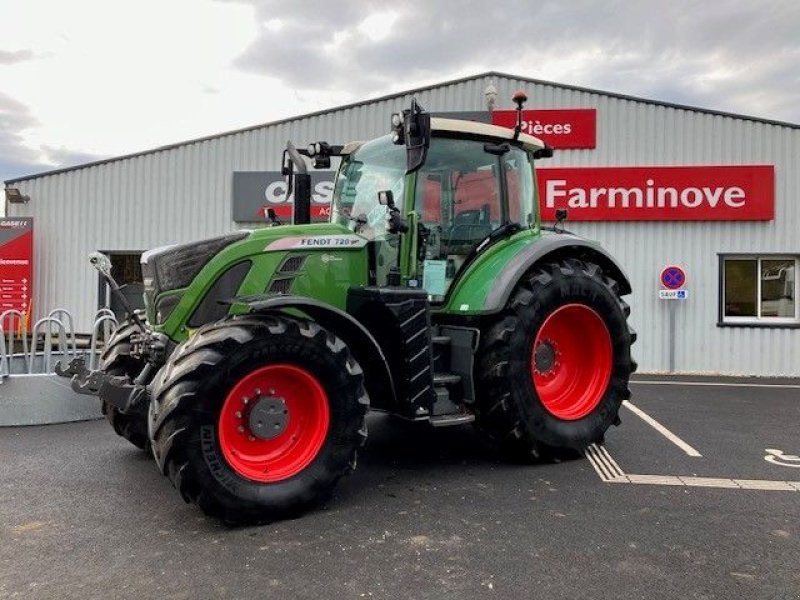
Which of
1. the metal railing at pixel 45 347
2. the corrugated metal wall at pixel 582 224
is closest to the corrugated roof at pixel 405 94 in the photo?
the corrugated metal wall at pixel 582 224

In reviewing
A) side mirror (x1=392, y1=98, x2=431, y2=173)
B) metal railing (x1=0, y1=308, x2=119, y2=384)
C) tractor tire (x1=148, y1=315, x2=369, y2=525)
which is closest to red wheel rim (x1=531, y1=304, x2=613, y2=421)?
side mirror (x1=392, y1=98, x2=431, y2=173)

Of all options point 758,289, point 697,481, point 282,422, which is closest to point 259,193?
point 282,422

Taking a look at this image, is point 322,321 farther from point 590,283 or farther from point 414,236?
point 590,283

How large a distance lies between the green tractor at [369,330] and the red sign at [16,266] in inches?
360

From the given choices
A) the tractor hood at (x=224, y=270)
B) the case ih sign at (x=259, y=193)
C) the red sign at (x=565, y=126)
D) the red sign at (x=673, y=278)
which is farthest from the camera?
the case ih sign at (x=259, y=193)

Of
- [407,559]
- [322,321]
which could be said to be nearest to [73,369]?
[322,321]

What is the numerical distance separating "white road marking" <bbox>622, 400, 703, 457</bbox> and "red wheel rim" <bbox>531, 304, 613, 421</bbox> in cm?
95

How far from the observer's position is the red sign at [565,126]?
11.5 metres

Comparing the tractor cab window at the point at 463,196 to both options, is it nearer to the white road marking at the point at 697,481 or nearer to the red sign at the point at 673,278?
the white road marking at the point at 697,481

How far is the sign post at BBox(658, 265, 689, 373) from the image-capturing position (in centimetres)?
1103

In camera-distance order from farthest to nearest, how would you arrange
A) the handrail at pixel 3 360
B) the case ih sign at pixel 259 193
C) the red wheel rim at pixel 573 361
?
the case ih sign at pixel 259 193 → the handrail at pixel 3 360 → the red wheel rim at pixel 573 361

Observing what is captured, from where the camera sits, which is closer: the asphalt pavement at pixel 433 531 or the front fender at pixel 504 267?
the asphalt pavement at pixel 433 531

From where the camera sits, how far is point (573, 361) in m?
5.29

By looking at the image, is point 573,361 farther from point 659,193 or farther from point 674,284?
point 659,193
